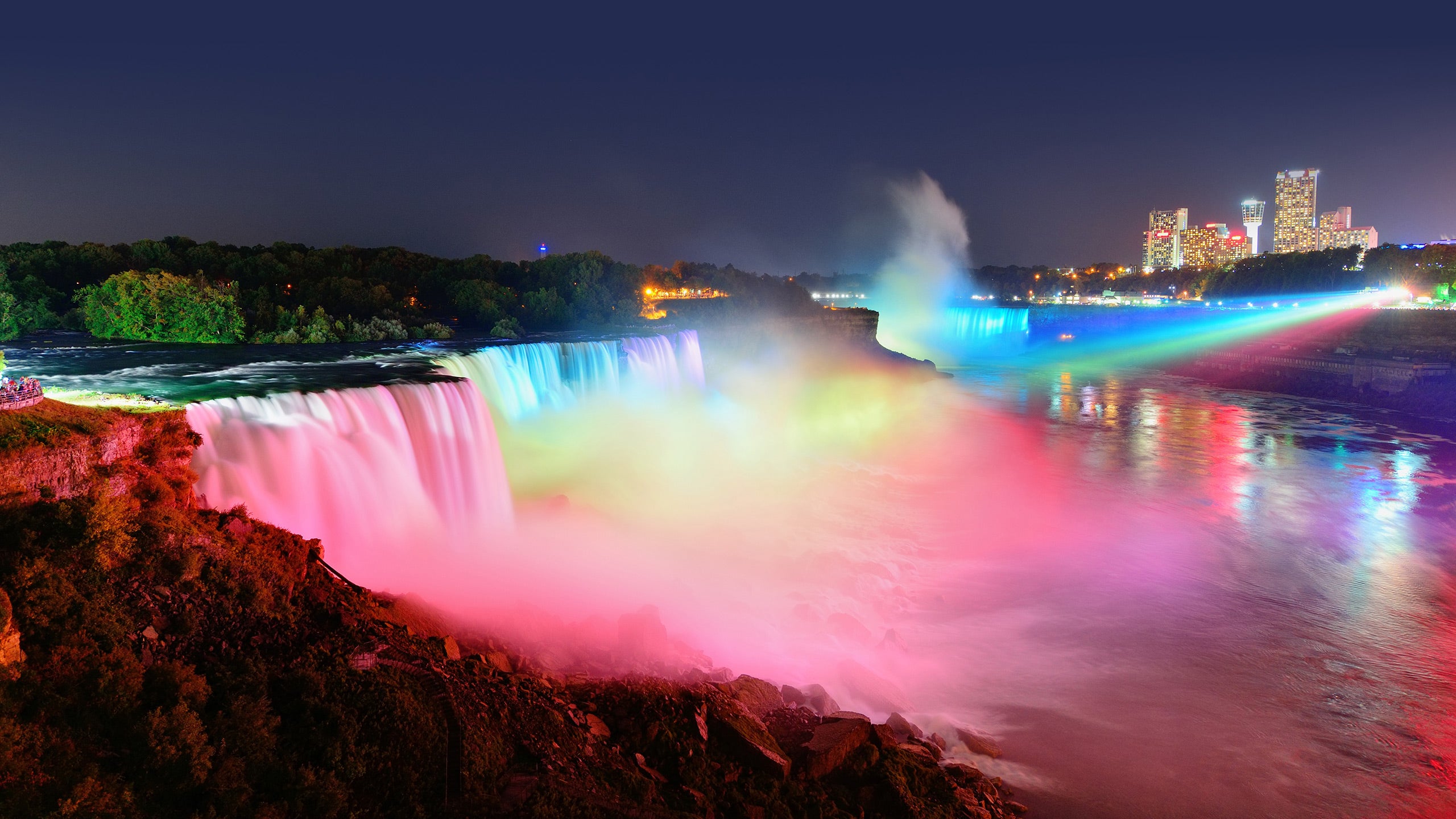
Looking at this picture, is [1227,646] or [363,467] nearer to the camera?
[1227,646]

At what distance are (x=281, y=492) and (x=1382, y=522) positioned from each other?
24729 millimetres

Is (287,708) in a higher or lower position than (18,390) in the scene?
lower

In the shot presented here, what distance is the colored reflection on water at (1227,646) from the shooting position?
8.95 meters

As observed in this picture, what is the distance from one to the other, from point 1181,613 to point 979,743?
678cm

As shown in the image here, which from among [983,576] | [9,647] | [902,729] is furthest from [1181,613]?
[9,647]

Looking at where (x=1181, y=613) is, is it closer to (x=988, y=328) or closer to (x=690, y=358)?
(x=690, y=358)

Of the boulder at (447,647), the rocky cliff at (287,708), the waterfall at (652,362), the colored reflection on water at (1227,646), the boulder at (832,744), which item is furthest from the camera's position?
the waterfall at (652,362)

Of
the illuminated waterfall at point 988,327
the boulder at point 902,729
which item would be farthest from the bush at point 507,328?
the illuminated waterfall at point 988,327

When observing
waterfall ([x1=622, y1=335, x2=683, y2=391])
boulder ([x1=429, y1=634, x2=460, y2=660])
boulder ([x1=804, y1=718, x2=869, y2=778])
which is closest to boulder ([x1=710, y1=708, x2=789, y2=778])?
boulder ([x1=804, y1=718, x2=869, y2=778])

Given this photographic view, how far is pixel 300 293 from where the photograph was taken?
3862 cm

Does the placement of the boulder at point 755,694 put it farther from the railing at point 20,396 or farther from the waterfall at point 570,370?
the waterfall at point 570,370

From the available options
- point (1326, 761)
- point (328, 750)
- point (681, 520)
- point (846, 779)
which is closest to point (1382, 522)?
point (1326, 761)

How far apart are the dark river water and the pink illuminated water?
62 millimetres

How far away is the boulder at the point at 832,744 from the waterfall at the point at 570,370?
1431 cm
